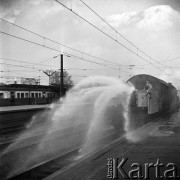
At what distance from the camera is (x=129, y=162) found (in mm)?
9227

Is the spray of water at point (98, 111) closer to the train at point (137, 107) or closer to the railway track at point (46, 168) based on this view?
the train at point (137, 107)

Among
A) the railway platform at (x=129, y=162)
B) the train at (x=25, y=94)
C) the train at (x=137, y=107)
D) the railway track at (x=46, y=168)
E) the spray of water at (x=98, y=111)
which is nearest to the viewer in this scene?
the railway platform at (x=129, y=162)

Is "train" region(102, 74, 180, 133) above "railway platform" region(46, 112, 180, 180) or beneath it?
above

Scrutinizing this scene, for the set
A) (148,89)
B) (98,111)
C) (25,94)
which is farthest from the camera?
(25,94)

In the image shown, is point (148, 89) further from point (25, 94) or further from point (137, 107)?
point (25, 94)

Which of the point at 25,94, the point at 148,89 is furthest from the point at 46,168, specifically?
the point at 25,94

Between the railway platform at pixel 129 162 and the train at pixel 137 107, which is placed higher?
the train at pixel 137 107

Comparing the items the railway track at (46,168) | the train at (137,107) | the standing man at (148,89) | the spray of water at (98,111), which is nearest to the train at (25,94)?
the spray of water at (98,111)

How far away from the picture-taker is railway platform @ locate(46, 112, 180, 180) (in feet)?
25.6

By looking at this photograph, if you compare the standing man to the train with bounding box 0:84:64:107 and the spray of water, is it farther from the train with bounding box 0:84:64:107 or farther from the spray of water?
the train with bounding box 0:84:64:107

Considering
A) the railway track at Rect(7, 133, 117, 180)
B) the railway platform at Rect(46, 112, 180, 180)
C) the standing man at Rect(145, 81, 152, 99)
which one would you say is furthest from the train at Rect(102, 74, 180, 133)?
the railway track at Rect(7, 133, 117, 180)

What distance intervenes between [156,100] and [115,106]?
7.85m

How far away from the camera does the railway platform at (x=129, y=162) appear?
782 cm

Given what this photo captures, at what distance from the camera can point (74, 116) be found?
2630 centimetres
